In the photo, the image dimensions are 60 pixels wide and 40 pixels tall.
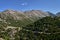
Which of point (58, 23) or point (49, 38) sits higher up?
point (58, 23)

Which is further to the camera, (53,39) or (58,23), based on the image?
(58,23)

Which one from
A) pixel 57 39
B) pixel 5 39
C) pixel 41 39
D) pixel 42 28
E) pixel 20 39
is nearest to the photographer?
pixel 57 39

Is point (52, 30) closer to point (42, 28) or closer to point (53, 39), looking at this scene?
point (42, 28)

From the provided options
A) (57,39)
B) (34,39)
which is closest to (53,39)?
(57,39)

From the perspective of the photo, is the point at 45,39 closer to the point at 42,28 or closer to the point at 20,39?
the point at 20,39

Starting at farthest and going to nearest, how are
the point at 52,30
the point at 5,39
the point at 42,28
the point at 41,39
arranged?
the point at 42,28 → the point at 52,30 → the point at 5,39 → the point at 41,39

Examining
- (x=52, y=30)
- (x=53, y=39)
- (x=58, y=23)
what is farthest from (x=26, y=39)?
(x=58, y=23)

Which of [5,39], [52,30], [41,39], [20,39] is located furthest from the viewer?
[52,30]

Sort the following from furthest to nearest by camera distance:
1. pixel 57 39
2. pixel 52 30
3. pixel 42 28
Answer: pixel 42 28, pixel 52 30, pixel 57 39

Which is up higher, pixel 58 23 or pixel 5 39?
pixel 58 23
